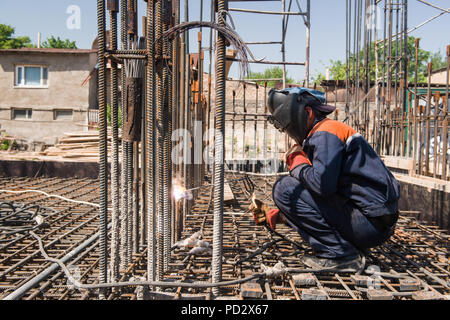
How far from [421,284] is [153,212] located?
73.1 inches

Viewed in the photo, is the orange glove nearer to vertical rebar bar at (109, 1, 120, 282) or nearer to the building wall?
vertical rebar bar at (109, 1, 120, 282)

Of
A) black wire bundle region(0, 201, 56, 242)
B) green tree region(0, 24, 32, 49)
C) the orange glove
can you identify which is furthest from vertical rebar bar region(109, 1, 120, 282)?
green tree region(0, 24, 32, 49)

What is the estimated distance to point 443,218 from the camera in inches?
178

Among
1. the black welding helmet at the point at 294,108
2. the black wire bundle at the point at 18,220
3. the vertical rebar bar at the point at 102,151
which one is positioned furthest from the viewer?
the black wire bundle at the point at 18,220

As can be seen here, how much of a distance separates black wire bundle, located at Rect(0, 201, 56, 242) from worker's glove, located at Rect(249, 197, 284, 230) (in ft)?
7.81

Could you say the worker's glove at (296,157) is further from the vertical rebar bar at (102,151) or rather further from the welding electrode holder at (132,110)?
the vertical rebar bar at (102,151)

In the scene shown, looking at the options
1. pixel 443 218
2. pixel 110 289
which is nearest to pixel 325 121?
pixel 110 289

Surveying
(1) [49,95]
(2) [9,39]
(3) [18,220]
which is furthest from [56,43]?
(3) [18,220]

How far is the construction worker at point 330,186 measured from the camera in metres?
2.61

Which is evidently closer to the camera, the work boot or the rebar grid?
Result: the rebar grid

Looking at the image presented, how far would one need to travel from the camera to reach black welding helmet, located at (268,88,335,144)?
9.18 ft

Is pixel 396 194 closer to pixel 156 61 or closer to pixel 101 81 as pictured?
pixel 156 61

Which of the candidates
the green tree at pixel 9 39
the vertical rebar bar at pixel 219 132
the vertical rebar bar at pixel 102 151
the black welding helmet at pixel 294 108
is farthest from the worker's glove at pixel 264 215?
the green tree at pixel 9 39

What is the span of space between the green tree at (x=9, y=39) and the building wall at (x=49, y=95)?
1771 centimetres
